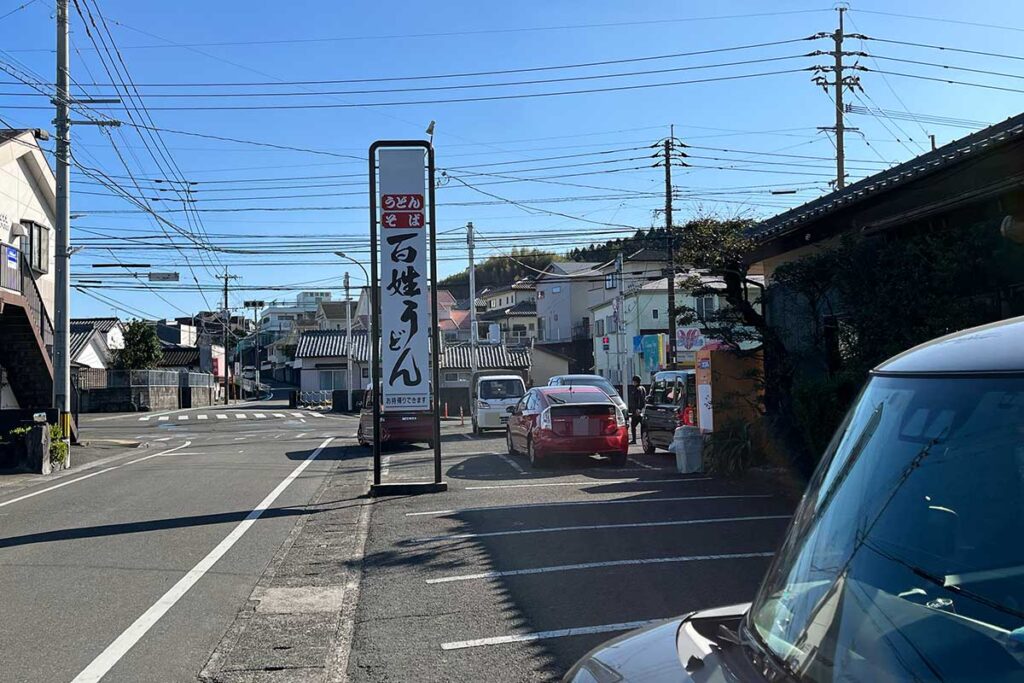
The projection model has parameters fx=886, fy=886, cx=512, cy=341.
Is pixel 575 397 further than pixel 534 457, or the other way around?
pixel 575 397

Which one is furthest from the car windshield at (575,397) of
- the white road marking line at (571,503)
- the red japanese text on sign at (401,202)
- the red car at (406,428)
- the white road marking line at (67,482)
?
the white road marking line at (67,482)

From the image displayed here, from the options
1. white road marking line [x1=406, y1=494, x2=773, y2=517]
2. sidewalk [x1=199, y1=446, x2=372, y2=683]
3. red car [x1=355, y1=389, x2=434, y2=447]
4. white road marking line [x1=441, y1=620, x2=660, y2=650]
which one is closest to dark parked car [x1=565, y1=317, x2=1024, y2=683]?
white road marking line [x1=441, y1=620, x2=660, y2=650]

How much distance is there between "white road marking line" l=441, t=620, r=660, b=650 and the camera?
6203mm

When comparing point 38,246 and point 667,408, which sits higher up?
point 38,246

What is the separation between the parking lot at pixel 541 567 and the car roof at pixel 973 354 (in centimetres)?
393

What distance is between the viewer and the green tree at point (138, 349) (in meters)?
63.2

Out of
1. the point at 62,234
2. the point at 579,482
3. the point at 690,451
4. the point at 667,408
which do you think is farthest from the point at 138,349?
the point at 690,451

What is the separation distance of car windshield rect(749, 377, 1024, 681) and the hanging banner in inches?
463

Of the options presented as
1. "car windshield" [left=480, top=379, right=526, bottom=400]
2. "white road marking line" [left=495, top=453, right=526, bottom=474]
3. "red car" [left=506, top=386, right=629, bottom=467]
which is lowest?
"white road marking line" [left=495, top=453, right=526, bottom=474]

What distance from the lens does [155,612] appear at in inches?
283

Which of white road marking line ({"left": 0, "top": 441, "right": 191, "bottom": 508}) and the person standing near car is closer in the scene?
white road marking line ({"left": 0, "top": 441, "right": 191, "bottom": 508})

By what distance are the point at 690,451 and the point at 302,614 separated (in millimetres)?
9052

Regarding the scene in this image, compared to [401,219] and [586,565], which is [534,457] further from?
[586,565]

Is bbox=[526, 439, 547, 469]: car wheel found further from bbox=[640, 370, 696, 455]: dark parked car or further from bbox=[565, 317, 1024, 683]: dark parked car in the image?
bbox=[565, 317, 1024, 683]: dark parked car
